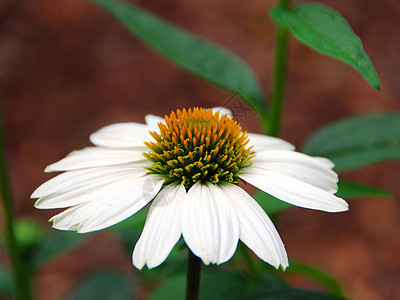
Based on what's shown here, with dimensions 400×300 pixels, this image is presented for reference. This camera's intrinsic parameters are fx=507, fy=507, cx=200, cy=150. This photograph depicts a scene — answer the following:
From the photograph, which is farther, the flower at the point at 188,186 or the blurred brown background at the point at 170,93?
the blurred brown background at the point at 170,93

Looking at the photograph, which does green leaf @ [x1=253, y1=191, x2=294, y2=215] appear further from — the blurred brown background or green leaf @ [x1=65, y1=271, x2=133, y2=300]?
the blurred brown background

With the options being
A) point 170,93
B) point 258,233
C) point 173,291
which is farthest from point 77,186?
point 170,93

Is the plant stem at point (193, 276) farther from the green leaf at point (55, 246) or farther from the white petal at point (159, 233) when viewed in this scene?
the green leaf at point (55, 246)

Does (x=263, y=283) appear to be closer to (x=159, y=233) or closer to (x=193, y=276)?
(x=193, y=276)

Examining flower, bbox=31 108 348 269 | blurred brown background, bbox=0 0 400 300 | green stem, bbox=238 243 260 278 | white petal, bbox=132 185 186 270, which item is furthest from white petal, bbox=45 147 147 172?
blurred brown background, bbox=0 0 400 300

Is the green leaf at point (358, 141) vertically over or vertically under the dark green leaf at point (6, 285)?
Answer: over

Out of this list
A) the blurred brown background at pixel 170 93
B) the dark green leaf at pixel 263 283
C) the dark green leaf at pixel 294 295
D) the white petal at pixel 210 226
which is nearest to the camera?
the white petal at pixel 210 226

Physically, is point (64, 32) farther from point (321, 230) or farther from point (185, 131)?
point (185, 131)

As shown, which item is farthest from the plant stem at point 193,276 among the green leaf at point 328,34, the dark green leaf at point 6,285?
the dark green leaf at point 6,285
